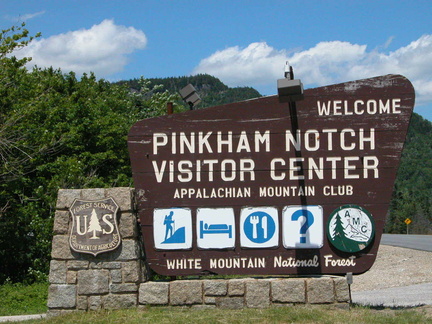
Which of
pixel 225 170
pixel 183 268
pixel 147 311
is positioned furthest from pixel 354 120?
pixel 147 311

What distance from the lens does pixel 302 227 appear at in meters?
9.24

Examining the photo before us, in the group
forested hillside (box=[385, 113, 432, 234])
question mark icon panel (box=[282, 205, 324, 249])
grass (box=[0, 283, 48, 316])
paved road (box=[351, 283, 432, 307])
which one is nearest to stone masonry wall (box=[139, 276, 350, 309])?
question mark icon panel (box=[282, 205, 324, 249])

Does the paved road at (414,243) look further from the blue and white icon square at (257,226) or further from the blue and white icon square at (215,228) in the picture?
the blue and white icon square at (215,228)

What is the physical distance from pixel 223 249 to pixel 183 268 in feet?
2.28

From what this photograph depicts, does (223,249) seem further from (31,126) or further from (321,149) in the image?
(31,126)

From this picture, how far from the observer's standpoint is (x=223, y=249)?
930cm

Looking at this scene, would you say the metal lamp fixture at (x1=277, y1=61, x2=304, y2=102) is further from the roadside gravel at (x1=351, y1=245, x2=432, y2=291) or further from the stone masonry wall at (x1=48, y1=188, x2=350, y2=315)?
the roadside gravel at (x1=351, y1=245, x2=432, y2=291)

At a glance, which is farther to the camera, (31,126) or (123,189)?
(31,126)

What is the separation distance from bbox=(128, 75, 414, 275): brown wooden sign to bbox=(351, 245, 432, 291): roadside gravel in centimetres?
774

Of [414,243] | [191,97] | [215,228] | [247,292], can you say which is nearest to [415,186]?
[414,243]

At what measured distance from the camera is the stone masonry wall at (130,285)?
29.3 ft

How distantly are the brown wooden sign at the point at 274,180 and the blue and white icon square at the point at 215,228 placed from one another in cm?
2

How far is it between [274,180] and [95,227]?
283 cm

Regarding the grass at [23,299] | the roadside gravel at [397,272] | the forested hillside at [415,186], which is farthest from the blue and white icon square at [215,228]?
the forested hillside at [415,186]
